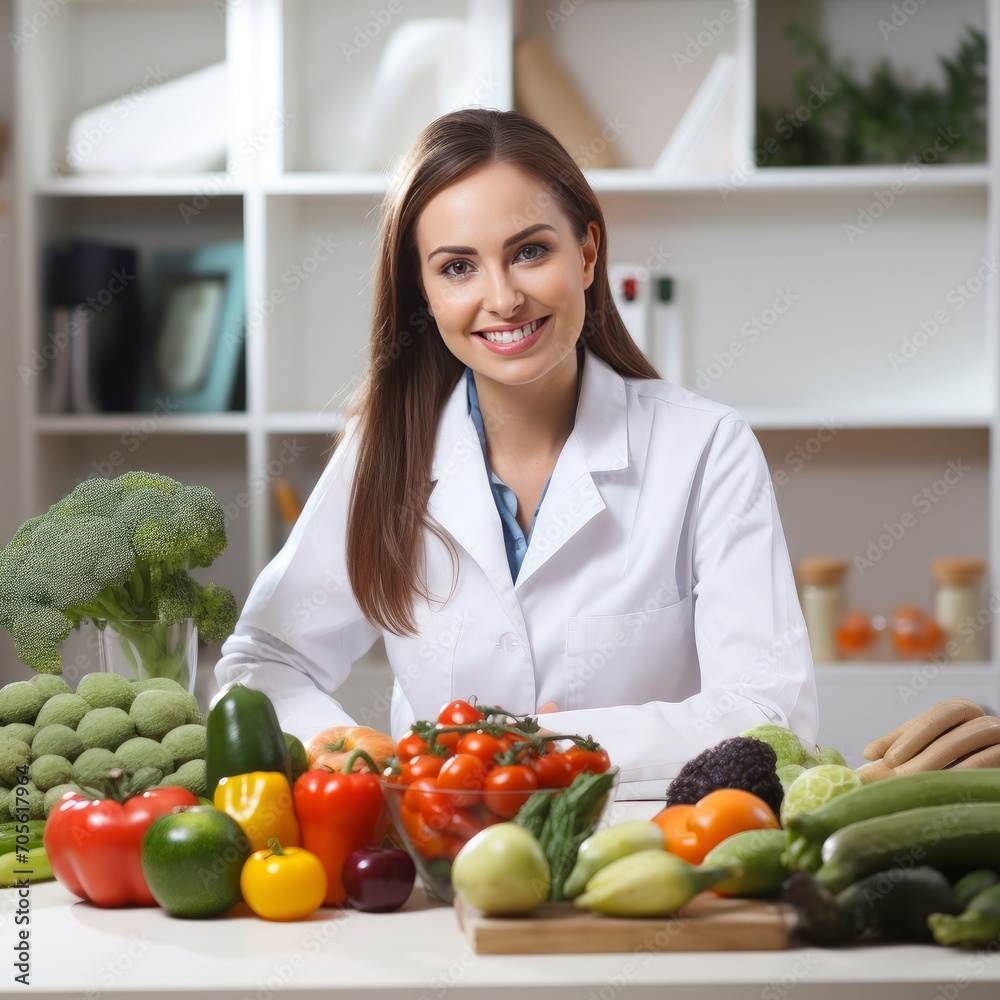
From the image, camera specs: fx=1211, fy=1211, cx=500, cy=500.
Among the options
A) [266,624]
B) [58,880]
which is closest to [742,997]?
[58,880]

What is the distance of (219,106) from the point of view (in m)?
2.81

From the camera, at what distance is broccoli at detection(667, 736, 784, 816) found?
102 centimetres

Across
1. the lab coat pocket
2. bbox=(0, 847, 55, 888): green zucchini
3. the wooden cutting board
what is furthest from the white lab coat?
the wooden cutting board

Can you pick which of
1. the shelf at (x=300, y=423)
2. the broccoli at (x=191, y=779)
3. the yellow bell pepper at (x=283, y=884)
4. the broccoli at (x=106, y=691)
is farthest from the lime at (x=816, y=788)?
the shelf at (x=300, y=423)

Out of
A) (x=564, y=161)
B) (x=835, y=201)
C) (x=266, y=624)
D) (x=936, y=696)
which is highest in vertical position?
(x=835, y=201)

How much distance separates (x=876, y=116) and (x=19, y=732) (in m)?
2.35

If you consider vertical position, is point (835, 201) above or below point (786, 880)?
above

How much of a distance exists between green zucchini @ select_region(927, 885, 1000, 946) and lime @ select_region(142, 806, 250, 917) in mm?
505

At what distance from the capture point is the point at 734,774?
103 cm

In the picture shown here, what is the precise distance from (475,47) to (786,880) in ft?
7.53

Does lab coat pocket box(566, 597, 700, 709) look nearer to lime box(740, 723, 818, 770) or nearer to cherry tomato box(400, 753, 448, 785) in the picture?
lime box(740, 723, 818, 770)

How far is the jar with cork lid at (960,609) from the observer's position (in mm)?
2670

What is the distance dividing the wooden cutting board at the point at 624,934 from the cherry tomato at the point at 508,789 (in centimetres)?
8

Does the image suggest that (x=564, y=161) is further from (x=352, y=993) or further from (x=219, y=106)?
(x=219, y=106)
